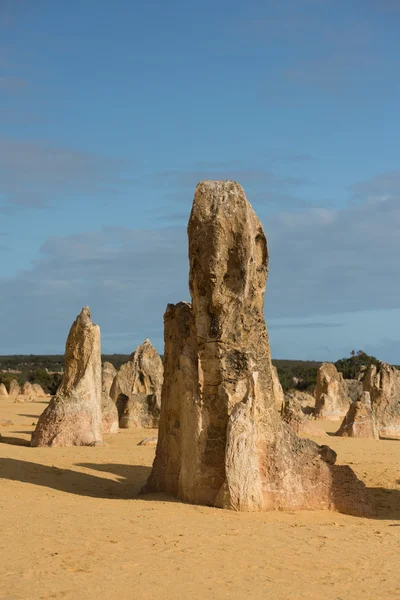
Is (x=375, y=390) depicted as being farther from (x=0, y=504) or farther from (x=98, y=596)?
(x=98, y=596)

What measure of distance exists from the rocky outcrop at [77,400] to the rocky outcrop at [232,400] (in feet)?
15.6

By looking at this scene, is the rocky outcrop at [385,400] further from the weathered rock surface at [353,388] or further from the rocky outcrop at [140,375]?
the weathered rock surface at [353,388]

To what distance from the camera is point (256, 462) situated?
955 cm

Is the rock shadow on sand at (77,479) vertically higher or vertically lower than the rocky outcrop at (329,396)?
lower

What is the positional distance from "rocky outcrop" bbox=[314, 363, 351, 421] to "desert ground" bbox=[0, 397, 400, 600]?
55.0 feet

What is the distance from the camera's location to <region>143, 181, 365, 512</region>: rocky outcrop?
957 centimetres

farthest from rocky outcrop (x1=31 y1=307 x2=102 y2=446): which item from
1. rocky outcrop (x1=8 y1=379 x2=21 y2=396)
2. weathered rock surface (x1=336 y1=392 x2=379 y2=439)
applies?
rocky outcrop (x1=8 y1=379 x2=21 y2=396)

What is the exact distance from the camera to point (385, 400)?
23.2m

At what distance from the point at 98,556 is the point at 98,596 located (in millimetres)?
963

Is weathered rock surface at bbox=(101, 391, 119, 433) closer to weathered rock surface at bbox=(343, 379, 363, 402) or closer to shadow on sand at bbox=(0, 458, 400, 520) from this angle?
shadow on sand at bbox=(0, 458, 400, 520)

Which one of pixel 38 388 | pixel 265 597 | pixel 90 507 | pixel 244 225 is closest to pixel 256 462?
pixel 90 507

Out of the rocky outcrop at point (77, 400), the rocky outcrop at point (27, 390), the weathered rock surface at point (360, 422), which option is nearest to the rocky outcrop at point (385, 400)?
the weathered rock surface at point (360, 422)

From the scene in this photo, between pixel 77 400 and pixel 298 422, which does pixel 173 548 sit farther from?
pixel 298 422

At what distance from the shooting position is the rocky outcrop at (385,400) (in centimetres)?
2247
